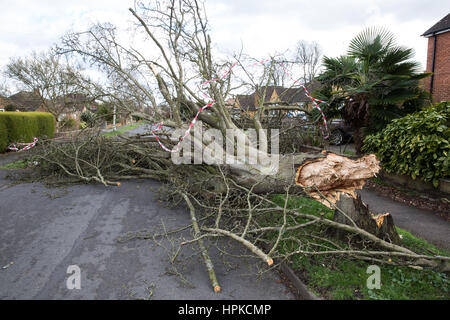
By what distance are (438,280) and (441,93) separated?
13.7m

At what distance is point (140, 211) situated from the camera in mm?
4980

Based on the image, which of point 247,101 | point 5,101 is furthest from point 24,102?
point 247,101

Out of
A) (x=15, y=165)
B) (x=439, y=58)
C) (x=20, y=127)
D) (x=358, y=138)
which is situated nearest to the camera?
(x=358, y=138)

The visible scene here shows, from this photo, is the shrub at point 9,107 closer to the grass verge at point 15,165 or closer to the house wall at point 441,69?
the grass verge at point 15,165

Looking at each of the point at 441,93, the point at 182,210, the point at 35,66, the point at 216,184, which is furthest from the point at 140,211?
the point at 35,66

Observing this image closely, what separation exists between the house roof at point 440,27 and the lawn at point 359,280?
15189 mm

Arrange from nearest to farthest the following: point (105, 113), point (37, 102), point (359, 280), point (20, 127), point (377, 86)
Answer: point (359, 280)
point (377, 86)
point (20, 127)
point (105, 113)
point (37, 102)

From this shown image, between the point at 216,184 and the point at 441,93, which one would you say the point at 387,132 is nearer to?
the point at 216,184

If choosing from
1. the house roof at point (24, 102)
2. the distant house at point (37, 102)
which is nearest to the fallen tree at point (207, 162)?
the distant house at point (37, 102)

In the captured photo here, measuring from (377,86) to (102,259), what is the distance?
759 cm

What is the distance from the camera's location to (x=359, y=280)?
2703mm

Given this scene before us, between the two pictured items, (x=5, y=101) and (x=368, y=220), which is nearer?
(x=368, y=220)

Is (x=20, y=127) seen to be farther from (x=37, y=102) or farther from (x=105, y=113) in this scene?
(x=37, y=102)

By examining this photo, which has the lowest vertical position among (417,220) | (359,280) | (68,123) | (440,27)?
(417,220)
